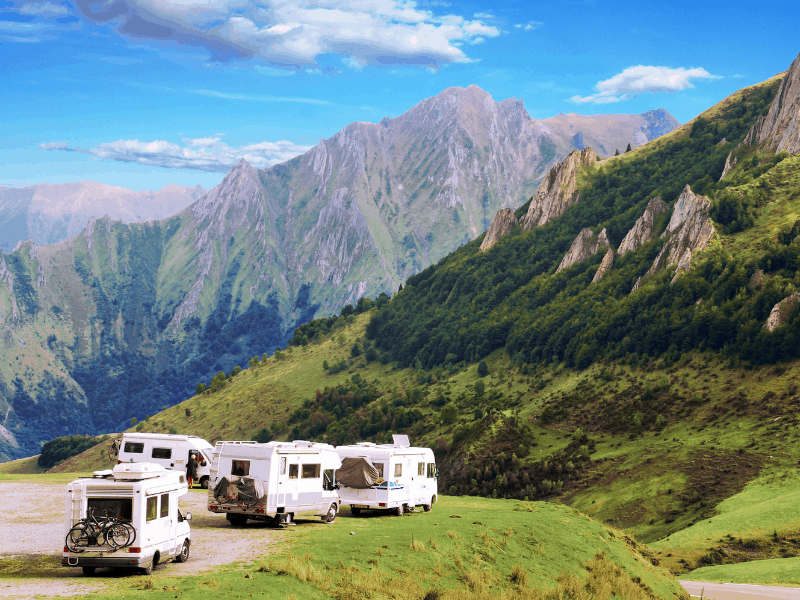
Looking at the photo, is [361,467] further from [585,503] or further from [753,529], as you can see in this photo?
[585,503]

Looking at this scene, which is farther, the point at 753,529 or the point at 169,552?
the point at 753,529

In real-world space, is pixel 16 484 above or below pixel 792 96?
below

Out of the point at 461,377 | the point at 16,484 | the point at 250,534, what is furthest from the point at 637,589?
the point at 461,377

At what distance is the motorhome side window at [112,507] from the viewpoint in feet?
83.9

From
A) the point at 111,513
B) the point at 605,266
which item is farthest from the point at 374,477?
the point at 605,266

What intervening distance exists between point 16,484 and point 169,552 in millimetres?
40914

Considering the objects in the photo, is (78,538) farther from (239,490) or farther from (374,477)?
(374,477)

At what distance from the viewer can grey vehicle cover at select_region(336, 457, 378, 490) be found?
1758 inches

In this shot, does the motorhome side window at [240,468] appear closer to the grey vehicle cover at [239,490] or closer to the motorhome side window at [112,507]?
the grey vehicle cover at [239,490]

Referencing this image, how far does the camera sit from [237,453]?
123 feet

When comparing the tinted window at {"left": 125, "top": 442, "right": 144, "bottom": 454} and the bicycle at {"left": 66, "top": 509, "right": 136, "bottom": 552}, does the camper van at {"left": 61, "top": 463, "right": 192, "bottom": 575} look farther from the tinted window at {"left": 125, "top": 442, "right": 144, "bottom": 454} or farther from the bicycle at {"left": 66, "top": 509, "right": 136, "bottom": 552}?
the tinted window at {"left": 125, "top": 442, "right": 144, "bottom": 454}

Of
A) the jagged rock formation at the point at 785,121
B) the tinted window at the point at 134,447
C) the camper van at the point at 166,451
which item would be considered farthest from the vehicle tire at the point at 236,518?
the jagged rock formation at the point at 785,121

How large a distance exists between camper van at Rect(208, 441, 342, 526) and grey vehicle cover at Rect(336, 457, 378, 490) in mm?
4696

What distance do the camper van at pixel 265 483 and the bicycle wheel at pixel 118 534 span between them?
11.7 metres
